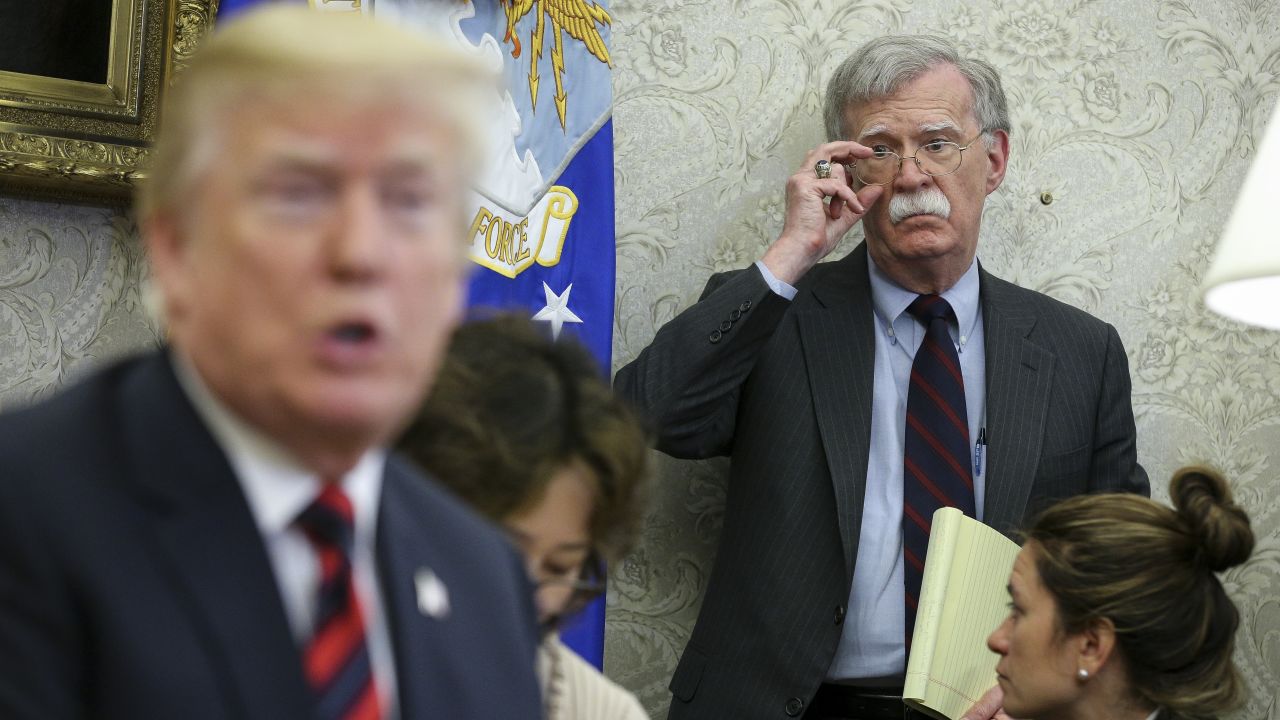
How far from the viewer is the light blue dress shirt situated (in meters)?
2.68

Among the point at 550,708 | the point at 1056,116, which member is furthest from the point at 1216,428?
the point at 550,708

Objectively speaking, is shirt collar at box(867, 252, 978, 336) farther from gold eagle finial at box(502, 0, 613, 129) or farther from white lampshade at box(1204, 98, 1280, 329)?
white lampshade at box(1204, 98, 1280, 329)

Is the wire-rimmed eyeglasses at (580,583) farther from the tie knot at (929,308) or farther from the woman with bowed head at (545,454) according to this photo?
the tie knot at (929,308)

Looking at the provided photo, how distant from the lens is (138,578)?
0.62 m

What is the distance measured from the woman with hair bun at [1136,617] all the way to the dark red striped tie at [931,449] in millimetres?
409

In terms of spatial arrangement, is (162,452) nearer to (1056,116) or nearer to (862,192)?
(862,192)

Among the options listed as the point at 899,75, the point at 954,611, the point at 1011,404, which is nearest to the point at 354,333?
the point at 954,611

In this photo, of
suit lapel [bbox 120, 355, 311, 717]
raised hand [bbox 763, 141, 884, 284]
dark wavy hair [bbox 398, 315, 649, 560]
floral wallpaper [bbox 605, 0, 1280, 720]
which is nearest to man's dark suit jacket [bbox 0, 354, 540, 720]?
suit lapel [bbox 120, 355, 311, 717]

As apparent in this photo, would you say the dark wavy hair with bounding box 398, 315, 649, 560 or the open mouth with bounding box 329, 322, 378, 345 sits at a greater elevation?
the open mouth with bounding box 329, 322, 378, 345

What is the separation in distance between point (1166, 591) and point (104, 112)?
197cm

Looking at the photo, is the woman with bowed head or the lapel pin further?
the woman with bowed head

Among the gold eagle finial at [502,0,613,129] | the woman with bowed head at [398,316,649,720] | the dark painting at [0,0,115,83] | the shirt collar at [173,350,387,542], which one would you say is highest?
the gold eagle finial at [502,0,613,129]

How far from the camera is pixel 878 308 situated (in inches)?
116

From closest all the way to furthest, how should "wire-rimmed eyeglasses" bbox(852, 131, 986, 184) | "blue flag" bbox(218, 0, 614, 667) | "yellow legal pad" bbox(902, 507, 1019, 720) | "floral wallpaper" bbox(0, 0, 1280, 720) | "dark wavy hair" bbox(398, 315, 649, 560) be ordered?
"dark wavy hair" bbox(398, 315, 649, 560) → "yellow legal pad" bbox(902, 507, 1019, 720) → "blue flag" bbox(218, 0, 614, 667) → "wire-rimmed eyeglasses" bbox(852, 131, 986, 184) → "floral wallpaper" bbox(0, 0, 1280, 720)
